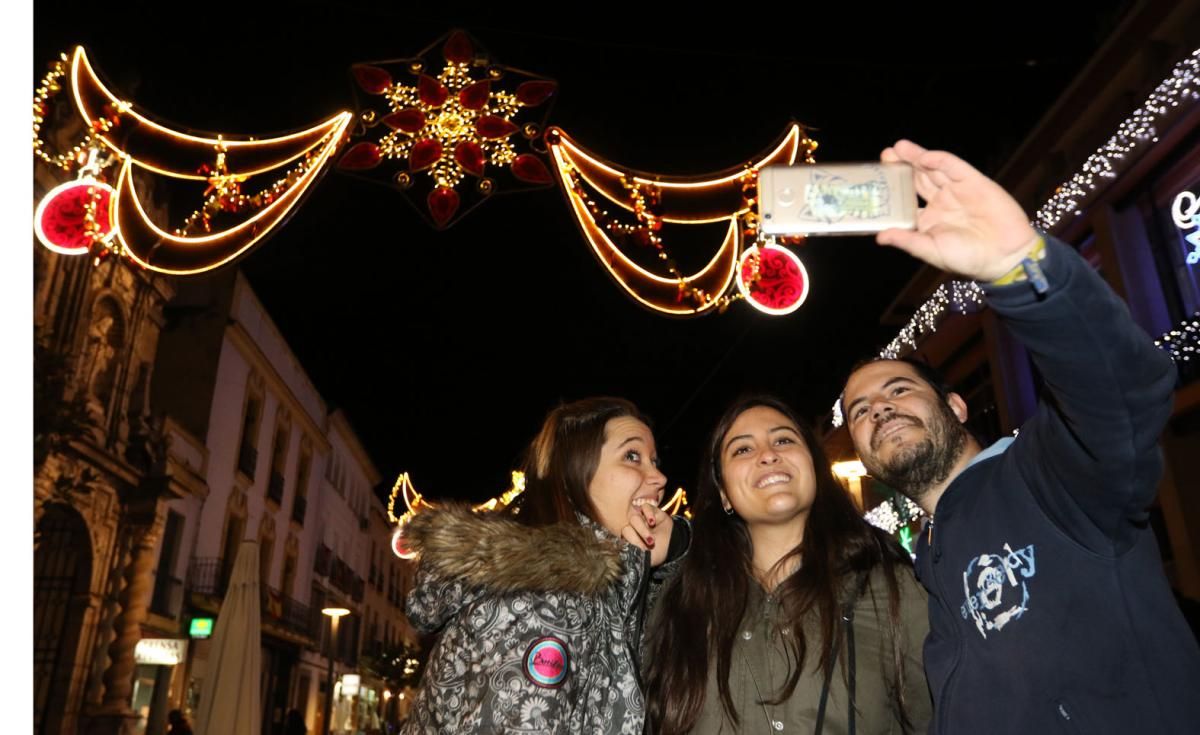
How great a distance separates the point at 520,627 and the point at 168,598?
19206 mm

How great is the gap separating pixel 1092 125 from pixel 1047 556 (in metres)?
12.1

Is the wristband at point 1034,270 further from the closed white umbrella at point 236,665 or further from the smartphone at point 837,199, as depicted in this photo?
the closed white umbrella at point 236,665

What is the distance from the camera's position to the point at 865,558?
3033mm

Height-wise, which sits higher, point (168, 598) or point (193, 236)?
point (193, 236)

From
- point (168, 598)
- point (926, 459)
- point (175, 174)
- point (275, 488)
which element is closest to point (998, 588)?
point (926, 459)

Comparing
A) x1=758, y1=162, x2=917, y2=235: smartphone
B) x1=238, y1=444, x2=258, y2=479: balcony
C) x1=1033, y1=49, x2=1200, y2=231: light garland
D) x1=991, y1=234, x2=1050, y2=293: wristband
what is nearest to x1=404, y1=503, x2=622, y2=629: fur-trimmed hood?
x1=758, y1=162, x2=917, y2=235: smartphone

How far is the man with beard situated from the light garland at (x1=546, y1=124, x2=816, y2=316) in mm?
4620

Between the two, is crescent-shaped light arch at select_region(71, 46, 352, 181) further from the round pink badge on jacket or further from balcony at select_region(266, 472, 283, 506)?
balcony at select_region(266, 472, 283, 506)

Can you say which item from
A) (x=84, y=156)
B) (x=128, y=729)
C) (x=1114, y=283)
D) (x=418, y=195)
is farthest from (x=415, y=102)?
(x=128, y=729)

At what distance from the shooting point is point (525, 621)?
243 cm

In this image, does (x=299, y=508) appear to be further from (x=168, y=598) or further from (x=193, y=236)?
(x=193, y=236)

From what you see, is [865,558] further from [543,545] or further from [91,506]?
[91,506]

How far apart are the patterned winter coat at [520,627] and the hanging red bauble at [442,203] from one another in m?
4.58

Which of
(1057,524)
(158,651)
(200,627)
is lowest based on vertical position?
(1057,524)
